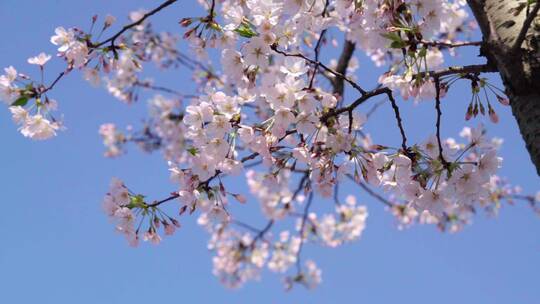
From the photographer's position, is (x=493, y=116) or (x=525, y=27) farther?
(x=493, y=116)

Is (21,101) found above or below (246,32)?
above

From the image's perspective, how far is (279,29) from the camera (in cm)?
185

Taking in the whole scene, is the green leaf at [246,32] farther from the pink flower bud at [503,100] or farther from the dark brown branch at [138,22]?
the pink flower bud at [503,100]

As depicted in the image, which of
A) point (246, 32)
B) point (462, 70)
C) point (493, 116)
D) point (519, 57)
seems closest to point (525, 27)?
point (519, 57)

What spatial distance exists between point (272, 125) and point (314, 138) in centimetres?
16

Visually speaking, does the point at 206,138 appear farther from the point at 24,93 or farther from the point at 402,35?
the point at 24,93

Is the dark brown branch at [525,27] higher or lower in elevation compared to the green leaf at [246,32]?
lower

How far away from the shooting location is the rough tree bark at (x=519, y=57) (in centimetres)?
145

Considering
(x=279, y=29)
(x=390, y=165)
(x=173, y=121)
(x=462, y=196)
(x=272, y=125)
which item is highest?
(x=173, y=121)

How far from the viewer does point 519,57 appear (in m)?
1.50

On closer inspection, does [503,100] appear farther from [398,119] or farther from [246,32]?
[246,32]

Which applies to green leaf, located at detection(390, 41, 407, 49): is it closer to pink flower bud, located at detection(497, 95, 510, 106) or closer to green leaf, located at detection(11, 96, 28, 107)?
pink flower bud, located at detection(497, 95, 510, 106)

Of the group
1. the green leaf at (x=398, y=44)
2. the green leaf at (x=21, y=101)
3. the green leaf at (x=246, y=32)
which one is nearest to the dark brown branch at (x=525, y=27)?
the green leaf at (x=398, y=44)

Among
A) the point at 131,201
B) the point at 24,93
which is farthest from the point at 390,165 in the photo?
the point at 24,93
